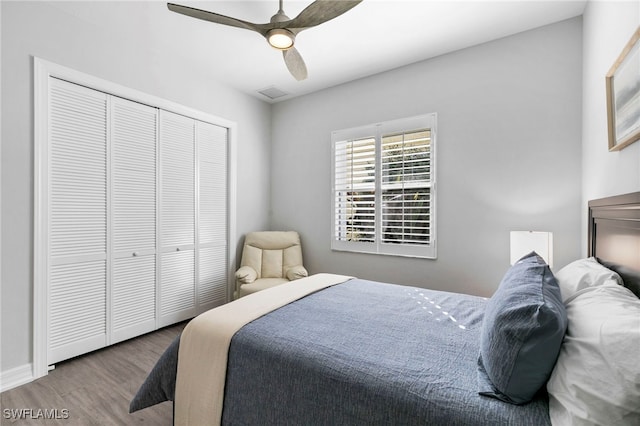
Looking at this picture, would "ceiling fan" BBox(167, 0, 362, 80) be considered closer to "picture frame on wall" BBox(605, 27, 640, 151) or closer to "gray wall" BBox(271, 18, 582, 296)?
"picture frame on wall" BBox(605, 27, 640, 151)

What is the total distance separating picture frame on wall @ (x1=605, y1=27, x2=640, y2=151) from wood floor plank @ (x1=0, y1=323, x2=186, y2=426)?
289 cm

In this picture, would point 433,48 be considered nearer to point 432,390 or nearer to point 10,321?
point 432,390

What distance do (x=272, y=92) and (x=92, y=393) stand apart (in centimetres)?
354

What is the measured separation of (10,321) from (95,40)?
Result: 7.62 feet

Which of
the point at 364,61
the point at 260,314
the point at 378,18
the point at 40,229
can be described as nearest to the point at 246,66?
the point at 364,61

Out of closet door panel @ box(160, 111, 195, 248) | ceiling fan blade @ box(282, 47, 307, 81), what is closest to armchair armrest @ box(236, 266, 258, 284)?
closet door panel @ box(160, 111, 195, 248)

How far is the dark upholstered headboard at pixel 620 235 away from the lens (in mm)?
1249

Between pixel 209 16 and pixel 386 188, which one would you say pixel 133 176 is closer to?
pixel 209 16

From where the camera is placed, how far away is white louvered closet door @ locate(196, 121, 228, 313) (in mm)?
3506

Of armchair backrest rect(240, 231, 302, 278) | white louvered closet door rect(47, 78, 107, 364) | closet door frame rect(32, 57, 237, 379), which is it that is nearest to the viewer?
closet door frame rect(32, 57, 237, 379)

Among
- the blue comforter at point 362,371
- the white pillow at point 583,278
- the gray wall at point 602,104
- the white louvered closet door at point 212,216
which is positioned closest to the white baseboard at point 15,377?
the white louvered closet door at point 212,216

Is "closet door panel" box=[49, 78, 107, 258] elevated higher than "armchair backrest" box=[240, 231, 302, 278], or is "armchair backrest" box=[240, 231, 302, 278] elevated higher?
"closet door panel" box=[49, 78, 107, 258]

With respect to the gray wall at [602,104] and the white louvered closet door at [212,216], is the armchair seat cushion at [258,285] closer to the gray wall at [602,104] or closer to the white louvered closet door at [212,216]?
the white louvered closet door at [212,216]

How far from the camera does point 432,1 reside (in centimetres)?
226
